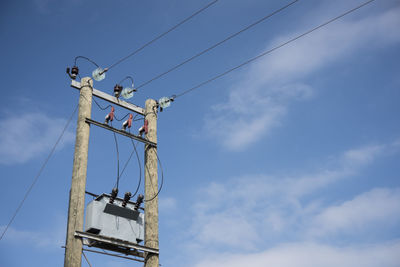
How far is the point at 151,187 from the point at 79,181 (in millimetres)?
1777

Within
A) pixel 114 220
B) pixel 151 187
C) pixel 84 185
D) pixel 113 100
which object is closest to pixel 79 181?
pixel 84 185

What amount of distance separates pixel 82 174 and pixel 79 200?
0.52 meters

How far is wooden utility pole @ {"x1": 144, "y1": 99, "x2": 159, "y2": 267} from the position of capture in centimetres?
850

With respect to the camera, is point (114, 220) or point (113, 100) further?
point (113, 100)

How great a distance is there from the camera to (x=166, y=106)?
33.7 feet

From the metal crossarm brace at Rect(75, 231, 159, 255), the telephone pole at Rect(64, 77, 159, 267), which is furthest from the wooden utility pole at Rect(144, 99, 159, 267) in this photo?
the metal crossarm brace at Rect(75, 231, 159, 255)

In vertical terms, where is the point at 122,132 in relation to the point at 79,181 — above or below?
above

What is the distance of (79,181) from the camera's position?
25.6ft

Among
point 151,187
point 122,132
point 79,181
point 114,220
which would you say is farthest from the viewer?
point 122,132

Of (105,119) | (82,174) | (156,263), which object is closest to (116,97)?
(105,119)

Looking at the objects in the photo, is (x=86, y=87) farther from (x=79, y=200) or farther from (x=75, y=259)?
(x=75, y=259)

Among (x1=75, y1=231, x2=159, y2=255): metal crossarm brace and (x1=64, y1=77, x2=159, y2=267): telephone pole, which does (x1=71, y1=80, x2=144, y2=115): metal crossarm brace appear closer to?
(x1=64, y1=77, x2=159, y2=267): telephone pole

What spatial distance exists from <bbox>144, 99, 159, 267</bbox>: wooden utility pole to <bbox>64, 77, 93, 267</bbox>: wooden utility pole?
1.57 m

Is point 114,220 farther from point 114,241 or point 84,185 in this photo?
point 84,185
